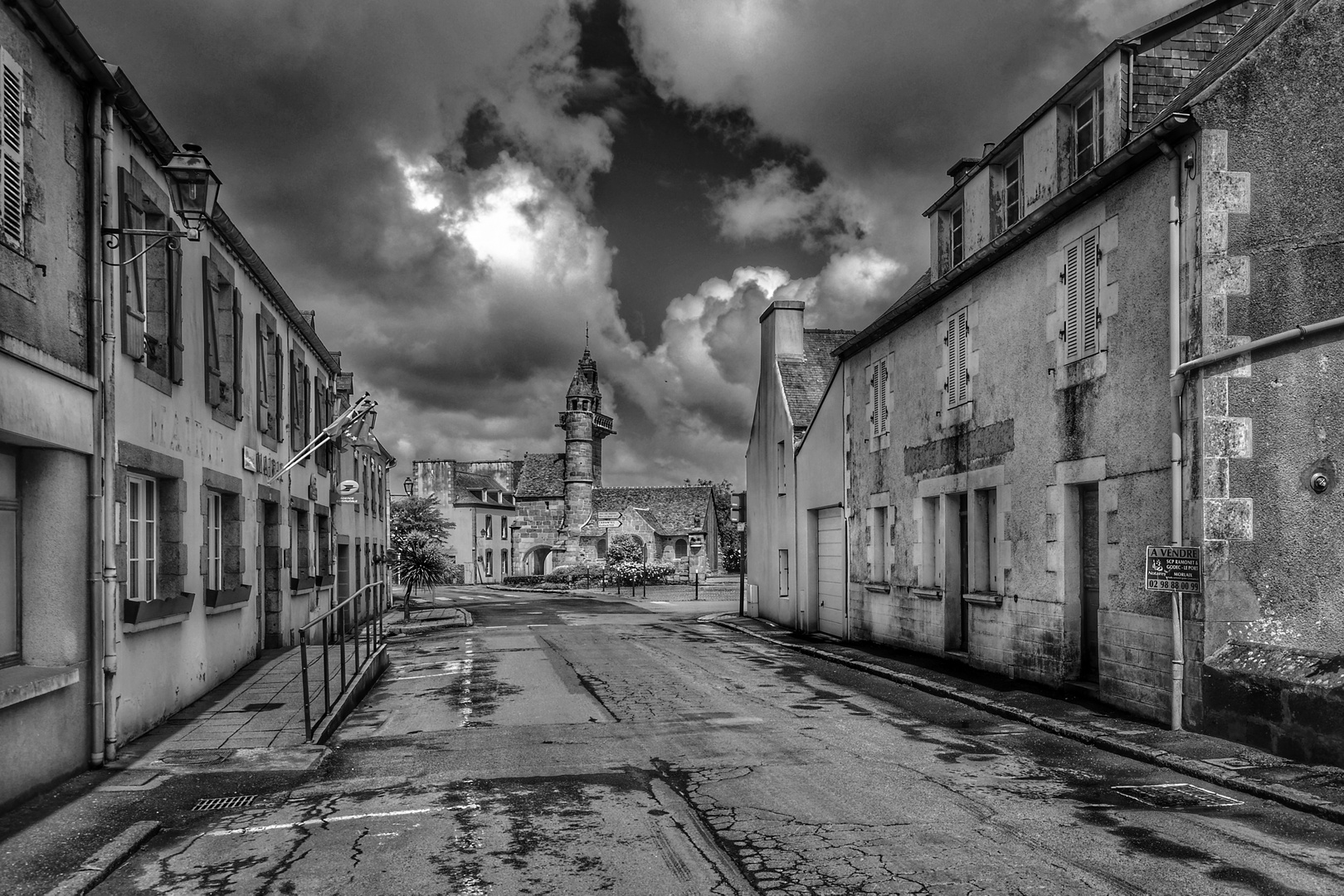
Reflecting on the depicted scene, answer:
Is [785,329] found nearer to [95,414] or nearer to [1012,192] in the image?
[1012,192]

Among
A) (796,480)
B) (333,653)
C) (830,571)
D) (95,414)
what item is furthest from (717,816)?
(796,480)

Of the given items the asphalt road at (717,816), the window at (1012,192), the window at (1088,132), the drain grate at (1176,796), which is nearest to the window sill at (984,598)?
the asphalt road at (717,816)

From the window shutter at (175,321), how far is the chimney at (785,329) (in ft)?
55.6

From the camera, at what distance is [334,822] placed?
22.6 feet

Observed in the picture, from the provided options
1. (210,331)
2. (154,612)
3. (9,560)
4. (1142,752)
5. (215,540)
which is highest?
(210,331)

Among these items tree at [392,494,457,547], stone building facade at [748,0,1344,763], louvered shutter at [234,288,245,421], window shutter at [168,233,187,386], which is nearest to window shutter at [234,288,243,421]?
louvered shutter at [234,288,245,421]

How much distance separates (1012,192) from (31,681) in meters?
13.2

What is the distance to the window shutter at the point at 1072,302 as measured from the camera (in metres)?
12.1

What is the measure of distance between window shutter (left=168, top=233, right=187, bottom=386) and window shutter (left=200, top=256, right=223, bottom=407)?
1264 mm

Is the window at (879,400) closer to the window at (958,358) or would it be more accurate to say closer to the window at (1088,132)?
the window at (958,358)

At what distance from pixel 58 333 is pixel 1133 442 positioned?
9839mm

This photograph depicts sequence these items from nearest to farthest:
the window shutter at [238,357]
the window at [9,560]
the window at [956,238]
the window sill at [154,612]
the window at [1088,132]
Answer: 1. the window at [9,560]
2. the window sill at [154,612]
3. the window at [1088,132]
4. the window shutter at [238,357]
5. the window at [956,238]

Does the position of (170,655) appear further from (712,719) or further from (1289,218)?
(1289,218)

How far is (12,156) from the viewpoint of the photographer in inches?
293
